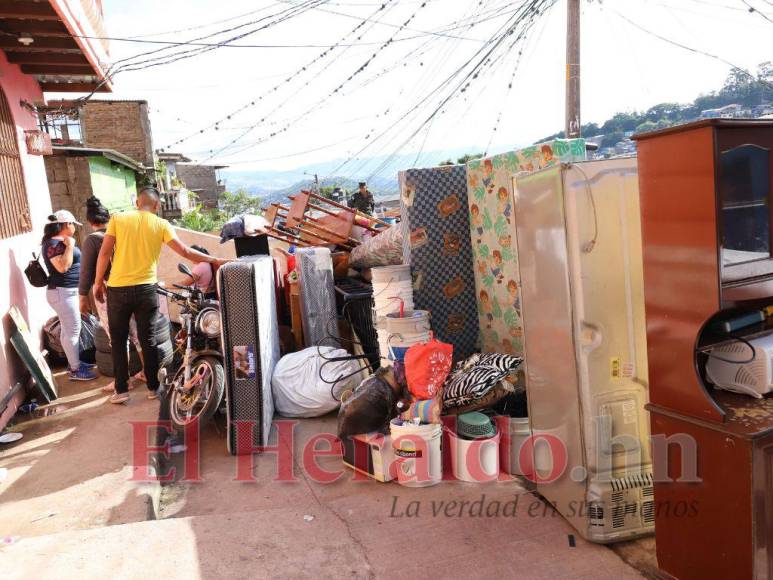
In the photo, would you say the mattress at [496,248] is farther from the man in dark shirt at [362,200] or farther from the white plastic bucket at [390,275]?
the man in dark shirt at [362,200]

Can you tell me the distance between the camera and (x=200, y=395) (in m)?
4.84

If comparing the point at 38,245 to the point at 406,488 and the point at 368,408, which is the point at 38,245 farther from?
the point at 406,488

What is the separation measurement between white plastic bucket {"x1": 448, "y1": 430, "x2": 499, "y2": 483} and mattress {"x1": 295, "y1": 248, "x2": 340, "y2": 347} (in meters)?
2.54

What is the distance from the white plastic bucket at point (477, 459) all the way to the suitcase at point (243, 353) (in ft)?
5.24

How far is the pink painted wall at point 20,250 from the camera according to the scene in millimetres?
5781

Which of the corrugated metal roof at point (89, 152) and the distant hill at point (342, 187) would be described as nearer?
the corrugated metal roof at point (89, 152)

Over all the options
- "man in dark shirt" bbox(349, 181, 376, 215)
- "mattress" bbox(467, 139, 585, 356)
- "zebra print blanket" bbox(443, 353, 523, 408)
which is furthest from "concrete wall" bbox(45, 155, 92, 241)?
"zebra print blanket" bbox(443, 353, 523, 408)

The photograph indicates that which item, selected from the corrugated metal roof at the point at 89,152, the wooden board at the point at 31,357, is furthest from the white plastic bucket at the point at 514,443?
the corrugated metal roof at the point at 89,152

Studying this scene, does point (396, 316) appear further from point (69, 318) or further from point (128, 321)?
point (69, 318)

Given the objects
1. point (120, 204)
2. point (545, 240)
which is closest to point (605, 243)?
point (545, 240)

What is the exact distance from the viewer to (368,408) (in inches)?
159

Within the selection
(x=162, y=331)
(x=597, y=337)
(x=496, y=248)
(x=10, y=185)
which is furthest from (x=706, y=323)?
(x=10, y=185)

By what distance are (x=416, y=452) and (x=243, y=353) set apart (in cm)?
156

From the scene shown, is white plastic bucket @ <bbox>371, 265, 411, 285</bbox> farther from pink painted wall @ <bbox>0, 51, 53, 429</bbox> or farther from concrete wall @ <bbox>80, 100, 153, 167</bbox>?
concrete wall @ <bbox>80, 100, 153, 167</bbox>
